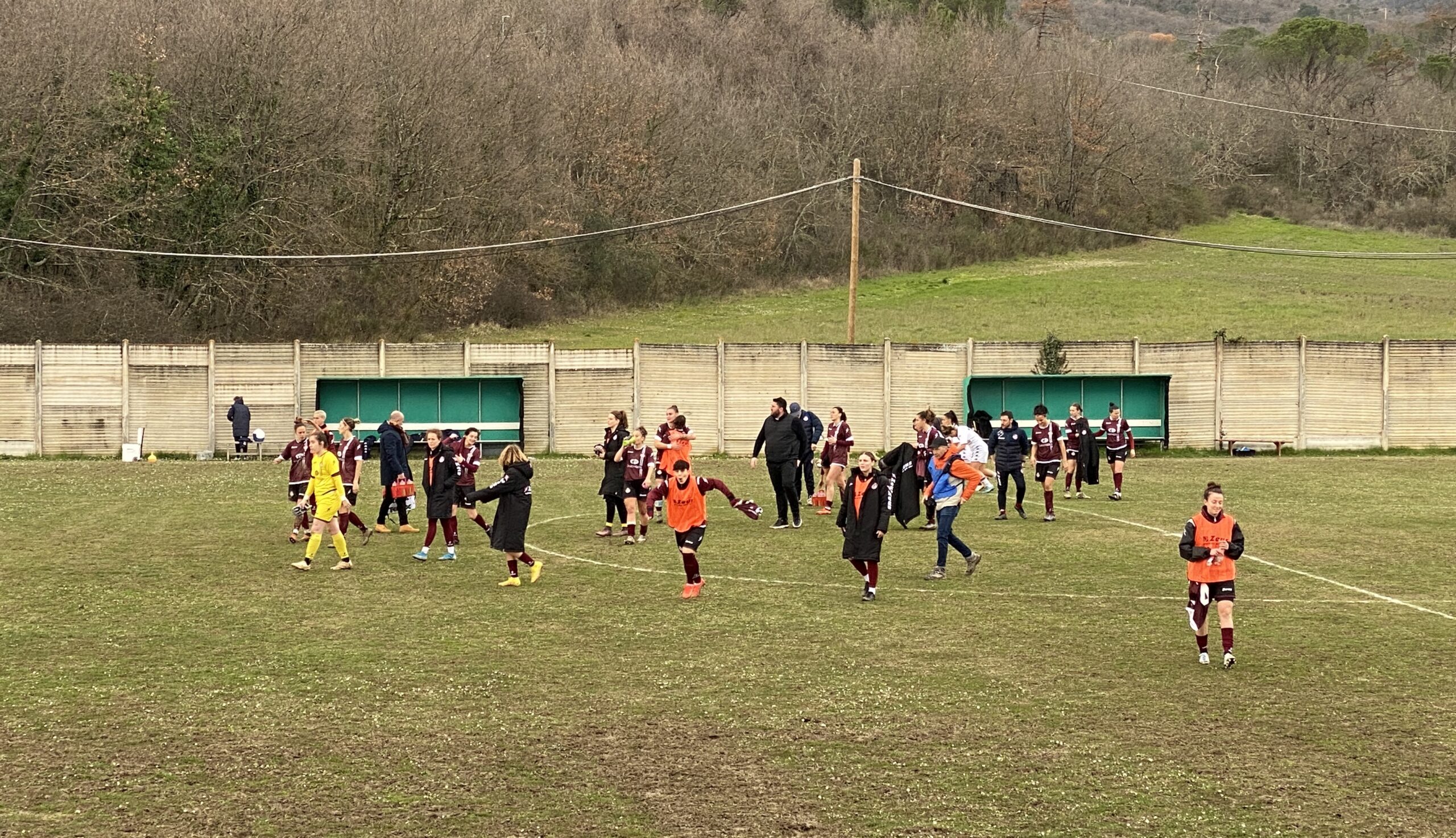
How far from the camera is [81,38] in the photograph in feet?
188

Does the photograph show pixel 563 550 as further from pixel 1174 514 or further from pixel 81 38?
pixel 81 38

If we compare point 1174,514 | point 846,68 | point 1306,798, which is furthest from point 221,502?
point 846,68

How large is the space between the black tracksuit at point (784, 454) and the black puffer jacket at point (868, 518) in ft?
24.4

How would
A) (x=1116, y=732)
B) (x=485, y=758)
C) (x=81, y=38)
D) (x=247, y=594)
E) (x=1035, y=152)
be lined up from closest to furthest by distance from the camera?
(x=485, y=758), (x=1116, y=732), (x=247, y=594), (x=81, y=38), (x=1035, y=152)

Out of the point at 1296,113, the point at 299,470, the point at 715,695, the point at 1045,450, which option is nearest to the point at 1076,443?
the point at 1045,450

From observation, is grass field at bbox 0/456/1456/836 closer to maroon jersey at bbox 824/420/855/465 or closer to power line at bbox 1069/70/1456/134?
maroon jersey at bbox 824/420/855/465

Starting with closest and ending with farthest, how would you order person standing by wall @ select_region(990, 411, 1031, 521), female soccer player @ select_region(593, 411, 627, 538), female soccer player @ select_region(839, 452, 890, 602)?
1. female soccer player @ select_region(839, 452, 890, 602)
2. female soccer player @ select_region(593, 411, 627, 538)
3. person standing by wall @ select_region(990, 411, 1031, 521)

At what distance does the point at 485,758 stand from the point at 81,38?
55122 mm

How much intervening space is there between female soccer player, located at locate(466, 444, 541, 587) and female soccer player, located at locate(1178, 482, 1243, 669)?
8.33m

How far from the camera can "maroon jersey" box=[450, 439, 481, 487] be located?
21.7 metres

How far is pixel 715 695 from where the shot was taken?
42.9 ft

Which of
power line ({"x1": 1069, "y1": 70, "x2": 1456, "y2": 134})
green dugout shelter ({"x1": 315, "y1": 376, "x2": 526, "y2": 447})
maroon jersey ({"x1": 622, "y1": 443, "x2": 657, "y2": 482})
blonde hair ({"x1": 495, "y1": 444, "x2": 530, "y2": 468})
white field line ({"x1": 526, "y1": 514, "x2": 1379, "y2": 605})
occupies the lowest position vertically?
white field line ({"x1": 526, "y1": 514, "x2": 1379, "y2": 605})

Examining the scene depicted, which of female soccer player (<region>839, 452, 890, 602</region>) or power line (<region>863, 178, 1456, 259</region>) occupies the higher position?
power line (<region>863, 178, 1456, 259</region>)

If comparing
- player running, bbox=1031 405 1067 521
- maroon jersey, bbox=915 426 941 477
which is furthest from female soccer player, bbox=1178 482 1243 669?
player running, bbox=1031 405 1067 521
